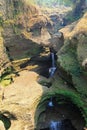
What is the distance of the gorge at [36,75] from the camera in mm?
19141

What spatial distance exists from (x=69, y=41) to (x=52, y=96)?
5.00m

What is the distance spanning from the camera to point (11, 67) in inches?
1024

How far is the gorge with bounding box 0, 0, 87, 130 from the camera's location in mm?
19141

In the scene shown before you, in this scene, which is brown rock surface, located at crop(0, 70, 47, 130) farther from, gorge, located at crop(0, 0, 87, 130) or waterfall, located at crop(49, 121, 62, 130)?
waterfall, located at crop(49, 121, 62, 130)

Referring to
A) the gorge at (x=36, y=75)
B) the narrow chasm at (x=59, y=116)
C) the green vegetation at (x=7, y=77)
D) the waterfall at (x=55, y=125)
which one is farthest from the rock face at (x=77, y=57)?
the green vegetation at (x=7, y=77)

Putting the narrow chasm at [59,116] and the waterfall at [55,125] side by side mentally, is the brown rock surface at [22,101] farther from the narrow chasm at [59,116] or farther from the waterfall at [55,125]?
the waterfall at [55,125]

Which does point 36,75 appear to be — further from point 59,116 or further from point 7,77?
point 59,116

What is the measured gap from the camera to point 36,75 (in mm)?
24453

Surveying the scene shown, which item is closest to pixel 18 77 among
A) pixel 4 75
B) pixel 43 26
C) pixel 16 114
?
pixel 4 75

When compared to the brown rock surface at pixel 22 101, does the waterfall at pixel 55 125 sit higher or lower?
lower

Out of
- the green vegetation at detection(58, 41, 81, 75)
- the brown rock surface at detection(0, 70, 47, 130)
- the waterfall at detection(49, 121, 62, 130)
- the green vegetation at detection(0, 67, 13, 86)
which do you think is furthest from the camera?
the green vegetation at detection(0, 67, 13, 86)

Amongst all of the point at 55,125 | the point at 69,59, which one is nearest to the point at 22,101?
the point at 55,125

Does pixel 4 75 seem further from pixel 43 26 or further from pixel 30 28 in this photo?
pixel 43 26

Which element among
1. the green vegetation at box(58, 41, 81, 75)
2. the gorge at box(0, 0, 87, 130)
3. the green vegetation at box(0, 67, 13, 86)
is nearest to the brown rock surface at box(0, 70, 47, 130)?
the gorge at box(0, 0, 87, 130)
